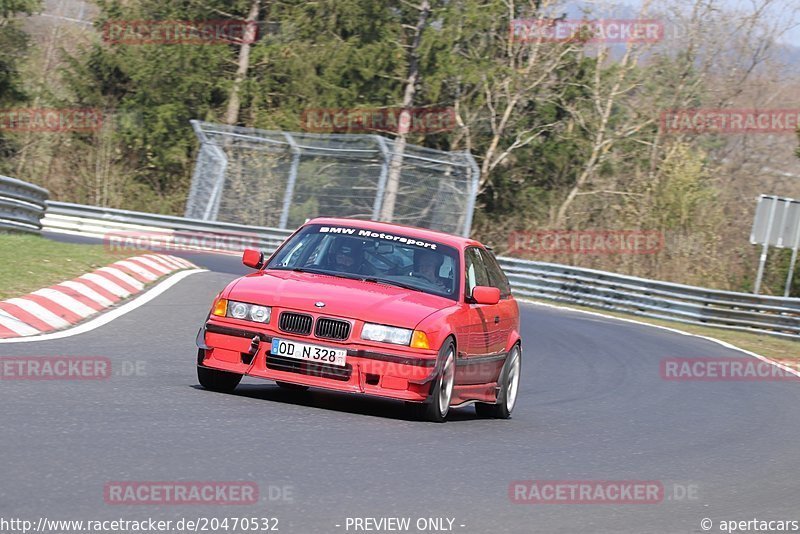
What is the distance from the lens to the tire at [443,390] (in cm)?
883

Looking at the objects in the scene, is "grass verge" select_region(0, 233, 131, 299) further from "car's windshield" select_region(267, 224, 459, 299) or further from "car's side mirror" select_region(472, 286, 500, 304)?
"car's side mirror" select_region(472, 286, 500, 304)

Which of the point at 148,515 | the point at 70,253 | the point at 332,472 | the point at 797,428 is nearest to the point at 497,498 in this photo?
the point at 332,472

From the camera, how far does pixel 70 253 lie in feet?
59.1

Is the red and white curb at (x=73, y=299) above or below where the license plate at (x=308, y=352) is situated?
below

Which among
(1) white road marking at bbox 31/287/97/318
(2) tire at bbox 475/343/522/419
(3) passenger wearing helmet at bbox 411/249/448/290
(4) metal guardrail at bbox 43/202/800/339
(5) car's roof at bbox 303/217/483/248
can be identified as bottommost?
(4) metal guardrail at bbox 43/202/800/339

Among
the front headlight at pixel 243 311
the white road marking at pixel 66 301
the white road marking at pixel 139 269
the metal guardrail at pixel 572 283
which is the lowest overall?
the metal guardrail at pixel 572 283

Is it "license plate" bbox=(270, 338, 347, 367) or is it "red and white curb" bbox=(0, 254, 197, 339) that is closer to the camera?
"license plate" bbox=(270, 338, 347, 367)

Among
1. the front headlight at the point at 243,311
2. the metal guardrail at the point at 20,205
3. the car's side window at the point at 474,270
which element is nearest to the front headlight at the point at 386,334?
the front headlight at the point at 243,311

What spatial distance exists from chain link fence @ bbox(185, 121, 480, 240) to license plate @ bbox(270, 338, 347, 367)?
1928 centimetres

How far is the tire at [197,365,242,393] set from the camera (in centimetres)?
913

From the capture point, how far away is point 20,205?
21219 mm

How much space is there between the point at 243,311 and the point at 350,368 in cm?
89

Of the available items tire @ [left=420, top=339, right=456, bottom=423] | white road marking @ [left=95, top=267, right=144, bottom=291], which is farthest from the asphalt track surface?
white road marking @ [left=95, top=267, right=144, bottom=291]

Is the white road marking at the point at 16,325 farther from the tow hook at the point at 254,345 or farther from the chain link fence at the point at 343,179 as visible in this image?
the chain link fence at the point at 343,179
